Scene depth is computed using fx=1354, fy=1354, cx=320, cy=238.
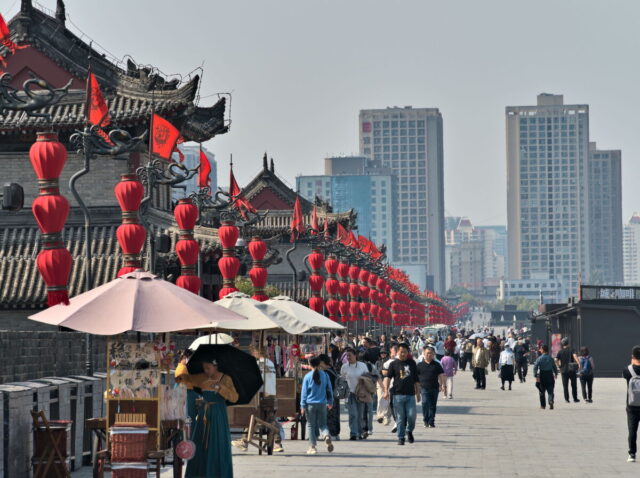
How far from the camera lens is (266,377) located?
2230 cm

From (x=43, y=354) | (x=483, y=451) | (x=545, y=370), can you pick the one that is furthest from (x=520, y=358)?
(x=43, y=354)

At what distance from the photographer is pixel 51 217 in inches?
707

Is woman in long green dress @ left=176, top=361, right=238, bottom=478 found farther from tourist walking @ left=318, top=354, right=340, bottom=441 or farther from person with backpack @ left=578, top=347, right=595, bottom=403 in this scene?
person with backpack @ left=578, top=347, right=595, bottom=403

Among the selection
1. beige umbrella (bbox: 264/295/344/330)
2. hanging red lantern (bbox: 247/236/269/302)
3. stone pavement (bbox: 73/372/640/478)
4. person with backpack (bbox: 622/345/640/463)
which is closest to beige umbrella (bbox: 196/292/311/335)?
beige umbrella (bbox: 264/295/344/330)

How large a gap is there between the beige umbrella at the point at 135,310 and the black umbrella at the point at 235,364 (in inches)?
12.6

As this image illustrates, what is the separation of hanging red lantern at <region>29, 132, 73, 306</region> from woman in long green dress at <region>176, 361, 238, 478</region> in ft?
12.7

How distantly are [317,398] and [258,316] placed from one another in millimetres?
1745

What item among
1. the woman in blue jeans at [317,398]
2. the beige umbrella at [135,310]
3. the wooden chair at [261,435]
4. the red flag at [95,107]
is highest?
the red flag at [95,107]

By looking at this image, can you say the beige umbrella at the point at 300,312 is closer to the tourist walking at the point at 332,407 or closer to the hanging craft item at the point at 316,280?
the tourist walking at the point at 332,407

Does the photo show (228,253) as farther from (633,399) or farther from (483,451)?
(633,399)

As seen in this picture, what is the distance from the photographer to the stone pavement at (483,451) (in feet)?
58.6

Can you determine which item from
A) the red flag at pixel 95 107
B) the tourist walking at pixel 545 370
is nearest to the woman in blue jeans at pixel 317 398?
the red flag at pixel 95 107

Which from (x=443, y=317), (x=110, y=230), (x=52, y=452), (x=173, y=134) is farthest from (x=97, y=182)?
(x=443, y=317)

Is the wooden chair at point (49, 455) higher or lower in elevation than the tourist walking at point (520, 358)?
lower
